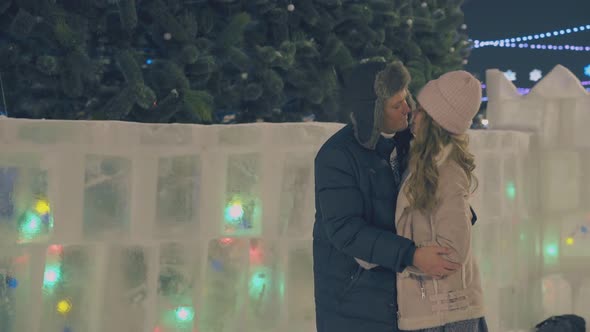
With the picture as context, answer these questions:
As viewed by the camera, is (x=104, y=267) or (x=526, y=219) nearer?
(x=104, y=267)

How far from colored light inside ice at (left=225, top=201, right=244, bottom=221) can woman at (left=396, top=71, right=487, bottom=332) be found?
133 centimetres

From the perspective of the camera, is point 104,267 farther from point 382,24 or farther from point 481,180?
point 382,24

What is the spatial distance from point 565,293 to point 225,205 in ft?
8.45

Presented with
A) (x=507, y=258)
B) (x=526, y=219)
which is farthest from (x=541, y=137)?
(x=507, y=258)

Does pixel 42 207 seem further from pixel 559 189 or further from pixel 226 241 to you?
pixel 559 189

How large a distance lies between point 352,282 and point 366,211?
0.20m

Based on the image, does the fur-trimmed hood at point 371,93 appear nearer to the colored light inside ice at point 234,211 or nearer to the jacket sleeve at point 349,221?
the jacket sleeve at point 349,221

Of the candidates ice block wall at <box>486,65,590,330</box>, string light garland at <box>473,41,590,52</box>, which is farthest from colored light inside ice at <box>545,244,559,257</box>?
string light garland at <box>473,41,590,52</box>

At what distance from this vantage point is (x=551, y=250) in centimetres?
508

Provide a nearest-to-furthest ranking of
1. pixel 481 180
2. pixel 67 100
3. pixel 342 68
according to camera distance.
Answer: pixel 481 180
pixel 67 100
pixel 342 68

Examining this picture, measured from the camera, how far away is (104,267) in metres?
3.26

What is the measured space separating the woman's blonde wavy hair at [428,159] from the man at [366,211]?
0.10 meters

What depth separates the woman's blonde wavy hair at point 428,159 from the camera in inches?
86.1

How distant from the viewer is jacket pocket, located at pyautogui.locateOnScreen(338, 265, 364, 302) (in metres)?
2.30
